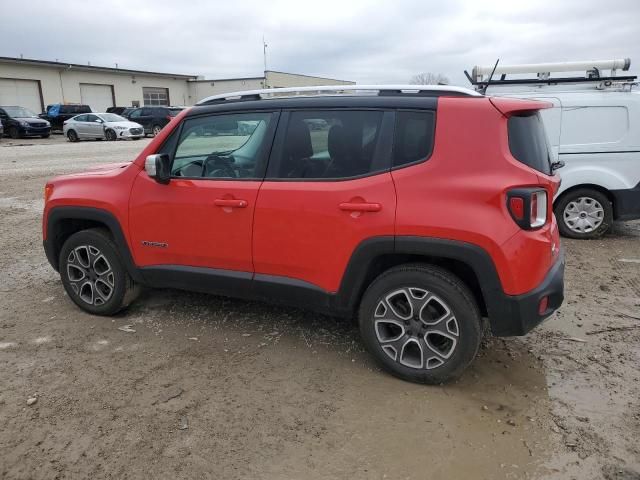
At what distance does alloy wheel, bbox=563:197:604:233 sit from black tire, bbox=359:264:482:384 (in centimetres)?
457

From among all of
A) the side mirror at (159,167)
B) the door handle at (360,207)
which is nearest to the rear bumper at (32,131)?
the side mirror at (159,167)

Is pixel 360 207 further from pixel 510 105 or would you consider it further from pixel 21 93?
pixel 21 93

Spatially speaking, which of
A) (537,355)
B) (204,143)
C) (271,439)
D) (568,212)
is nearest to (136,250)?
(204,143)

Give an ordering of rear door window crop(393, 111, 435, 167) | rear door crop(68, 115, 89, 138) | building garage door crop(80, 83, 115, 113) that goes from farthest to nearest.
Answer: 1. building garage door crop(80, 83, 115, 113)
2. rear door crop(68, 115, 89, 138)
3. rear door window crop(393, 111, 435, 167)

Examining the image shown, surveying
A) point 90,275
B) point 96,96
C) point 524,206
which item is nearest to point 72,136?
point 96,96

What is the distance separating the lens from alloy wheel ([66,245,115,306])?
4.26 m

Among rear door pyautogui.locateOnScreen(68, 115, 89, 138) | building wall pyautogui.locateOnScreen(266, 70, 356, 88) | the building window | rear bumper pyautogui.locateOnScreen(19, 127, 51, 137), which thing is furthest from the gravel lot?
building wall pyautogui.locateOnScreen(266, 70, 356, 88)

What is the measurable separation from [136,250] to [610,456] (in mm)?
3410

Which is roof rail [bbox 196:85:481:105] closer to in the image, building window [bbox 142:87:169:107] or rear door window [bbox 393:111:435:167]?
rear door window [bbox 393:111:435:167]

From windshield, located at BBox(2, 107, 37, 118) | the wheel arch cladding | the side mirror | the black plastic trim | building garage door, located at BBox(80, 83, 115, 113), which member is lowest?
the black plastic trim

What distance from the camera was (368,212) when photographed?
3.16 metres

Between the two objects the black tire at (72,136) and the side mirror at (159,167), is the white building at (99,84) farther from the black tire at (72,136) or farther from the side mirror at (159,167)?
the side mirror at (159,167)

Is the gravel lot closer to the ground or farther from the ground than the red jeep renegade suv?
closer to the ground

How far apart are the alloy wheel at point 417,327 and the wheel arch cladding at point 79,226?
208 centimetres
